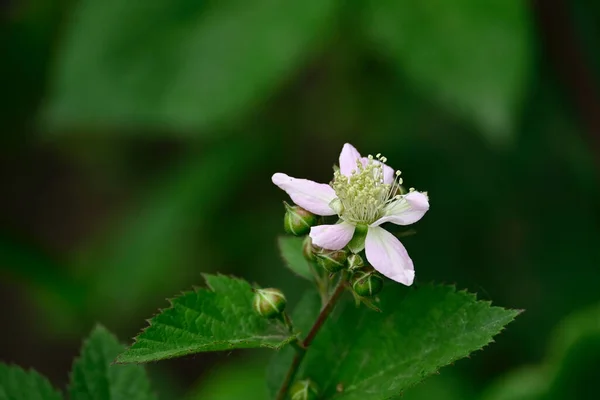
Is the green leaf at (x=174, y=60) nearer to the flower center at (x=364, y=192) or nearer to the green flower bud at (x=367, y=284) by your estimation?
the flower center at (x=364, y=192)

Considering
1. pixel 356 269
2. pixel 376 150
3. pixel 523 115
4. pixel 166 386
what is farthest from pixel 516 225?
pixel 356 269

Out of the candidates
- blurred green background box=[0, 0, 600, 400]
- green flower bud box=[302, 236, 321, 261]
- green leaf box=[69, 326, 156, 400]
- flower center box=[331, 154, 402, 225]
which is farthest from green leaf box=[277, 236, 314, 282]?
blurred green background box=[0, 0, 600, 400]

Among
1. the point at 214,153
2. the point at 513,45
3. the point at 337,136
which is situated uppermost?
the point at 513,45

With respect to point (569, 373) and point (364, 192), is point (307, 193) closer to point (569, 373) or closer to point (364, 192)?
point (364, 192)

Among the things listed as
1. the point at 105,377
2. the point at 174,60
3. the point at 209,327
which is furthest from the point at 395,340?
the point at 174,60

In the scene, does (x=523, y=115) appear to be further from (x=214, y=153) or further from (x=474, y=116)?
(x=214, y=153)

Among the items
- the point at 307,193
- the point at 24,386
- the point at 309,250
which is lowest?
the point at 24,386

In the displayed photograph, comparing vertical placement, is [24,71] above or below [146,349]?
below
